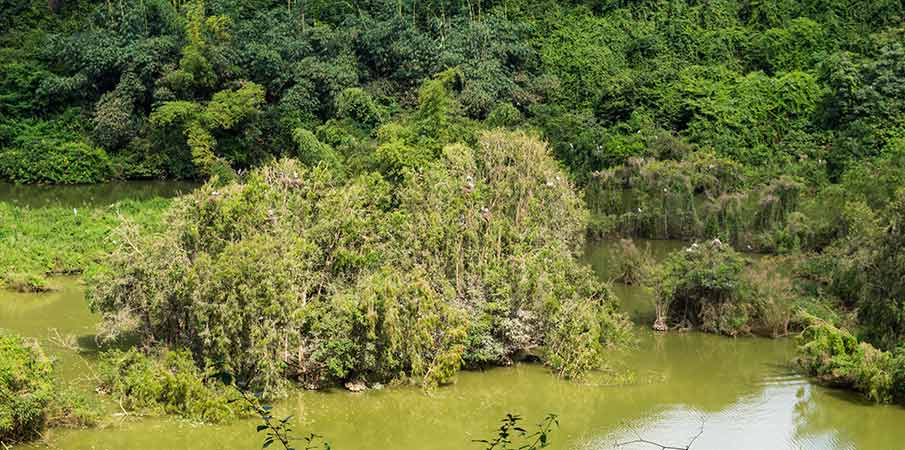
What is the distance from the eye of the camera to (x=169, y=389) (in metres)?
14.2

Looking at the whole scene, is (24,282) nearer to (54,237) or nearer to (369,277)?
(54,237)

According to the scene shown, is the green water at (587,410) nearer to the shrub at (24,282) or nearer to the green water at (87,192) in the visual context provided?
the shrub at (24,282)

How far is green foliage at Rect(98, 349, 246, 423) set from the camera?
46.2ft

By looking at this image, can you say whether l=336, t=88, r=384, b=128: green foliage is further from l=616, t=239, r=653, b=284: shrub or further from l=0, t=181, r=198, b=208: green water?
l=616, t=239, r=653, b=284: shrub

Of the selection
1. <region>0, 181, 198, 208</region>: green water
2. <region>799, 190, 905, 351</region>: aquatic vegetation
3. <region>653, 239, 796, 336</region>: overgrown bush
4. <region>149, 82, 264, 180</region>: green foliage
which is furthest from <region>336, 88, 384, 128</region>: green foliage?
<region>799, 190, 905, 351</region>: aquatic vegetation

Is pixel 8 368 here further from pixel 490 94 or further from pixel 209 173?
pixel 490 94

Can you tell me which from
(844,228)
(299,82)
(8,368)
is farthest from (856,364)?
(299,82)

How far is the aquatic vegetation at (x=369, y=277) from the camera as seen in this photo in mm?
14797

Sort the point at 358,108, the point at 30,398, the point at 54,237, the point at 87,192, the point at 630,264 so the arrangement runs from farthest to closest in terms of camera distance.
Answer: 1. the point at 358,108
2. the point at 87,192
3. the point at 54,237
4. the point at 630,264
5. the point at 30,398

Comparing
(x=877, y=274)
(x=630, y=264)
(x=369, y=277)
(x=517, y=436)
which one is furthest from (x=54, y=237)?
(x=877, y=274)

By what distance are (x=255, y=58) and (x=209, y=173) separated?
4.29m

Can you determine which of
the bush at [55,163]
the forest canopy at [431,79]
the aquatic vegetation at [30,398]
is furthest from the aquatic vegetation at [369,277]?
the bush at [55,163]

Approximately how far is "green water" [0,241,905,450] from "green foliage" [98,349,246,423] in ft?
0.55

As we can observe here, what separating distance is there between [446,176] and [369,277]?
2.60 meters
